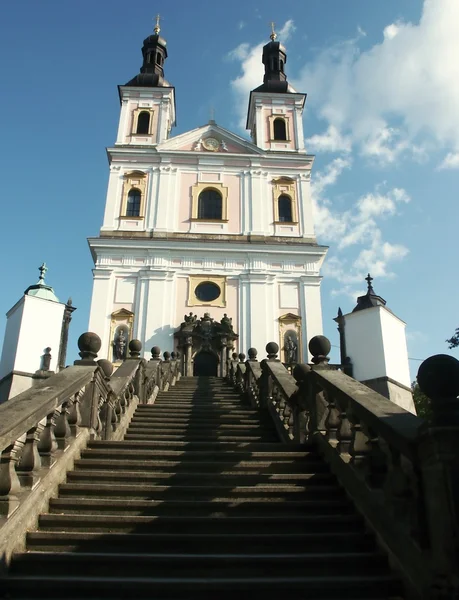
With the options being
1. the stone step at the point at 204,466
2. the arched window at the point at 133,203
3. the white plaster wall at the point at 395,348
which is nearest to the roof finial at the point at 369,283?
the white plaster wall at the point at 395,348

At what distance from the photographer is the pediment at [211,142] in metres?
33.4

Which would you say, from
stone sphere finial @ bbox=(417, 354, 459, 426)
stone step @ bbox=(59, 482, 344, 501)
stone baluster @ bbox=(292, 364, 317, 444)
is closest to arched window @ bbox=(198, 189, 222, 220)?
stone baluster @ bbox=(292, 364, 317, 444)

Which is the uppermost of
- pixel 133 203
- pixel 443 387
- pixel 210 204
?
pixel 210 204

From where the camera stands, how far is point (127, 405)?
31.6 feet

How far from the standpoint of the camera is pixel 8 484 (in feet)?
14.6

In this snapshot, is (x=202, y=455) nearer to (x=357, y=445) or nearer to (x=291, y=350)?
(x=357, y=445)

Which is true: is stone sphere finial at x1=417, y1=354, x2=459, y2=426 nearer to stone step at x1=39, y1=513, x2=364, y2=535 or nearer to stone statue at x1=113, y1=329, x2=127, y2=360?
stone step at x1=39, y1=513, x2=364, y2=535

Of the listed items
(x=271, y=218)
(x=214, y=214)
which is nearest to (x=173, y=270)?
(x=214, y=214)

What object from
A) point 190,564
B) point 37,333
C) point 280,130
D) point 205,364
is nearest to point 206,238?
point 205,364

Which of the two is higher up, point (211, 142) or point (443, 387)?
point (211, 142)

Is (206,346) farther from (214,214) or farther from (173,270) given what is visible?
(214,214)

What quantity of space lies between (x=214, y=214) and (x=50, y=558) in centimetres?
2833

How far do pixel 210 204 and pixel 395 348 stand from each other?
13.3m

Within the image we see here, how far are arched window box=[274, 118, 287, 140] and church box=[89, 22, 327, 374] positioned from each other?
0.07 meters
